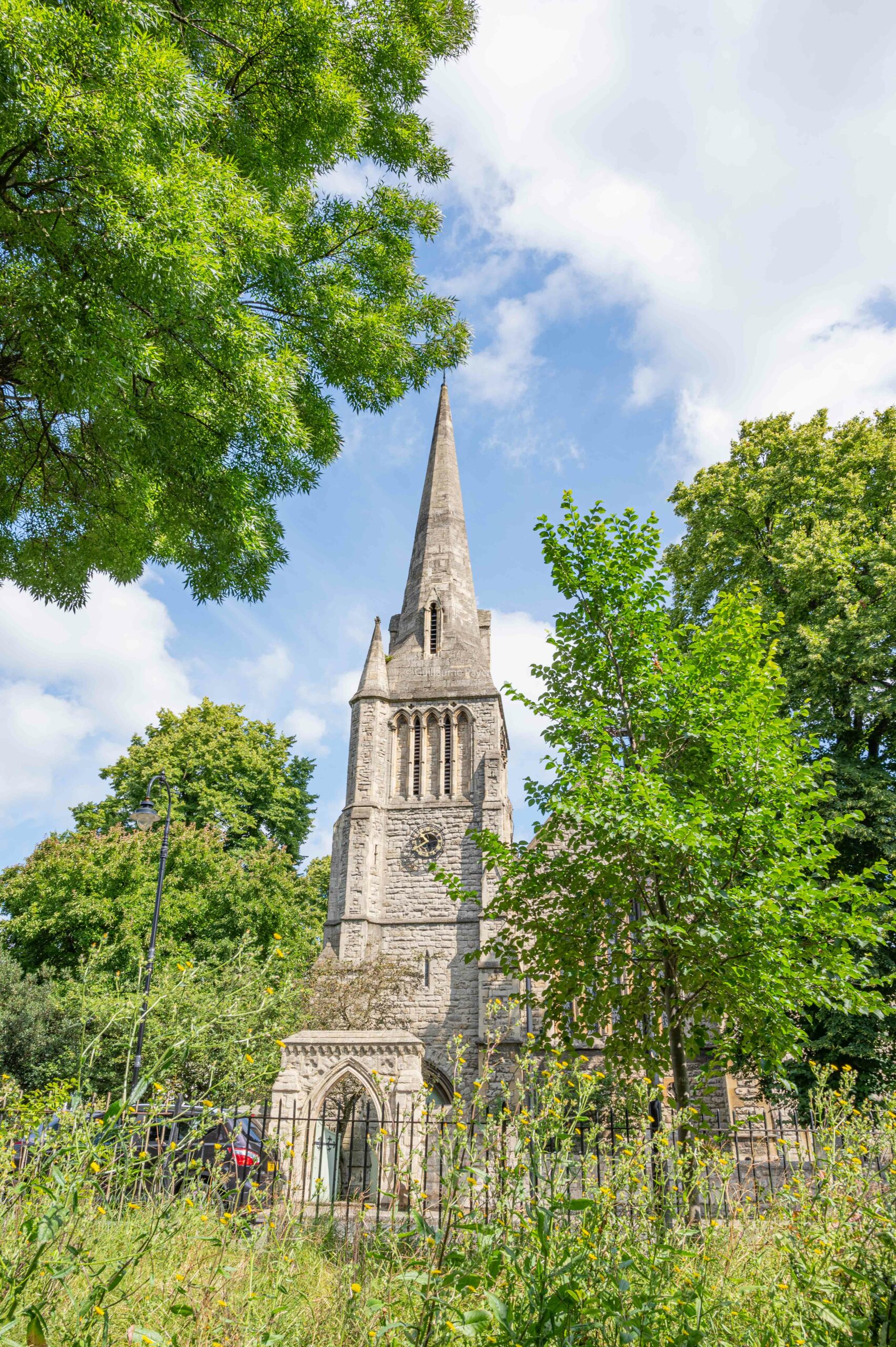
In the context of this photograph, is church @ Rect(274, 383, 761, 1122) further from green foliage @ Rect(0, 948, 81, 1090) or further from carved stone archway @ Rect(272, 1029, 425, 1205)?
→ carved stone archway @ Rect(272, 1029, 425, 1205)

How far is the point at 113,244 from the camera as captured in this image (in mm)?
4258

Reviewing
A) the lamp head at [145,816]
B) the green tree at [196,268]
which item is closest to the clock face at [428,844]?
the lamp head at [145,816]

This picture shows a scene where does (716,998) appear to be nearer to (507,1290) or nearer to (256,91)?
(507,1290)

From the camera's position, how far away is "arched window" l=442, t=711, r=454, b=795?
25.8 metres

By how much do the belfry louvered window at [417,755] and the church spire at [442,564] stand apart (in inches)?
136

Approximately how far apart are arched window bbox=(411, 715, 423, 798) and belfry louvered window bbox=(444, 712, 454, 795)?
80 cm

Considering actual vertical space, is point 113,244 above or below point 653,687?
above

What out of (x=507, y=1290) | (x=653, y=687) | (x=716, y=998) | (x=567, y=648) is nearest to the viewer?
(x=507, y=1290)

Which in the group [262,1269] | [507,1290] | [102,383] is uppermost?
[102,383]

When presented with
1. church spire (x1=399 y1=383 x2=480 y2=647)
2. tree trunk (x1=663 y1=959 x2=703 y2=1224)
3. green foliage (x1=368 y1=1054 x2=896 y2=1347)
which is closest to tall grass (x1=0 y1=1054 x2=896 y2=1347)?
green foliage (x1=368 y1=1054 x2=896 y2=1347)

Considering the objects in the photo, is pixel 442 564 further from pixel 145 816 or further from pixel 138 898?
pixel 145 816

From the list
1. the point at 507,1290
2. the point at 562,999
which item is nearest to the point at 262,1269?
the point at 507,1290

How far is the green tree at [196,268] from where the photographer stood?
430cm

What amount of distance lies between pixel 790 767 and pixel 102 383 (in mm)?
6863
